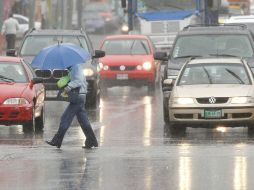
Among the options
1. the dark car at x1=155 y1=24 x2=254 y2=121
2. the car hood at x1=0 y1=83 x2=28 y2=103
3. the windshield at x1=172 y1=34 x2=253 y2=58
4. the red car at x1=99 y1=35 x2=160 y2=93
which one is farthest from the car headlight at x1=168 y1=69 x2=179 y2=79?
the red car at x1=99 y1=35 x2=160 y2=93

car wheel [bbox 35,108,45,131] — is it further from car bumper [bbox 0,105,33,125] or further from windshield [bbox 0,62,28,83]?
car bumper [bbox 0,105,33,125]

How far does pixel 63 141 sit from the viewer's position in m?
18.1

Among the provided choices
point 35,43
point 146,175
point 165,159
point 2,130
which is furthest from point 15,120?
point 35,43

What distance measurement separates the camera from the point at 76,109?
16.9 meters

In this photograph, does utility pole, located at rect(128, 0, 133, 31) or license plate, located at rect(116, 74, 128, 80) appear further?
utility pole, located at rect(128, 0, 133, 31)

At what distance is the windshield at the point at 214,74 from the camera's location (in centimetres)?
1986

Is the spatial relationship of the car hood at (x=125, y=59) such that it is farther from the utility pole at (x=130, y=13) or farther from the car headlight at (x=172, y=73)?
the utility pole at (x=130, y=13)

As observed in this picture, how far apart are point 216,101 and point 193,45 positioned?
5873 millimetres

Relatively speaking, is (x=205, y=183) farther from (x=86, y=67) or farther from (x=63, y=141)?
(x=86, y=67)

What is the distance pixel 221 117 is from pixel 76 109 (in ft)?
10.0

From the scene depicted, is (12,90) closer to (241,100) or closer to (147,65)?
(241,100)

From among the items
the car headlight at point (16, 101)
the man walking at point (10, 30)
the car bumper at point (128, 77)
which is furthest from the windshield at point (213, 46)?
the man walking at point (10, 30)

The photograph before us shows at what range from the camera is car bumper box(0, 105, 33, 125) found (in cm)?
1898

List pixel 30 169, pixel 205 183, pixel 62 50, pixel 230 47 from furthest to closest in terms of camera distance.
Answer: pixel 230 47 < pixel 62 50 < pixel 30 169 < pixel 205 183
